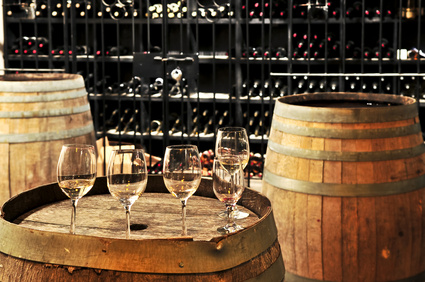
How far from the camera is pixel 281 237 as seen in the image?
2.49 m

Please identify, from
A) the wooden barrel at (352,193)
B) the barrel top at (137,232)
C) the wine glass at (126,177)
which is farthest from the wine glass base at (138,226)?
the wooden barrel at (352,193)

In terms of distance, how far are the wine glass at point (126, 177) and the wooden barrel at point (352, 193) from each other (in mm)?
1114

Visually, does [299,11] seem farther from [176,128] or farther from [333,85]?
[176,128]

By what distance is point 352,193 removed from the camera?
234 centimetres

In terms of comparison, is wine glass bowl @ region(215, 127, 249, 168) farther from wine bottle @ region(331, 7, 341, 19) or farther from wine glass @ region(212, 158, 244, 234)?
wine bottle @ region(331, 7, 341, 19)

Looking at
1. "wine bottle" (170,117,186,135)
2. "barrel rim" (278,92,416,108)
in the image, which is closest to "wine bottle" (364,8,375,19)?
"wine bottle" (170,117,186,135)

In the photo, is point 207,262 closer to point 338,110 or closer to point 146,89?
point 338,110

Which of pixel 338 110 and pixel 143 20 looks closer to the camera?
pixel 338 110

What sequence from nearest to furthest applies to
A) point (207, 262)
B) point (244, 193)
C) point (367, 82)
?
point (207, 262) → point (244, 193) → point (367, 82)

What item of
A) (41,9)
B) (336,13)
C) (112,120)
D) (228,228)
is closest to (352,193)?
(228,228)

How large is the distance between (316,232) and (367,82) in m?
4.19

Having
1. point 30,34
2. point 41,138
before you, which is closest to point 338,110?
point 41,138

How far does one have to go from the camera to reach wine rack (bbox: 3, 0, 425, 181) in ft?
19.3

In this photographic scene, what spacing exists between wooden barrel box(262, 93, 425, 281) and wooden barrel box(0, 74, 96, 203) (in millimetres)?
1198
